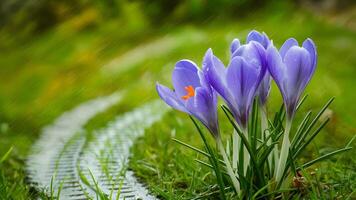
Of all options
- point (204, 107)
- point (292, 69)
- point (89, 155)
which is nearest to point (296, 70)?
point (292, 69)

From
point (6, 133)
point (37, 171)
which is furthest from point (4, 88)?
point (37, 171)

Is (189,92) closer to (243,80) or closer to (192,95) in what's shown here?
(192,95)

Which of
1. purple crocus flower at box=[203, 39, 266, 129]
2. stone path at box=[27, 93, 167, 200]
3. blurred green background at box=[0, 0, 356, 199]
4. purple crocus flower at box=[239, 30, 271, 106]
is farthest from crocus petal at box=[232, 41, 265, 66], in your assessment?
blurred green background at box=[0, 0, 356, 199]

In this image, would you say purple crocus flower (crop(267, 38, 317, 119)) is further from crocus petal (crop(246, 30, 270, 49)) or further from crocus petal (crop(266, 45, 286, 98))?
crocus petal (crop(246, 30, 270, 49))

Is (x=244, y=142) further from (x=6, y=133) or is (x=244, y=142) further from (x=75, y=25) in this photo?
(x=75, y=25)

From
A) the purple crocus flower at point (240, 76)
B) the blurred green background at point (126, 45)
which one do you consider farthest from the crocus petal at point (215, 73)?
the blurred green background at point (126, 45)
